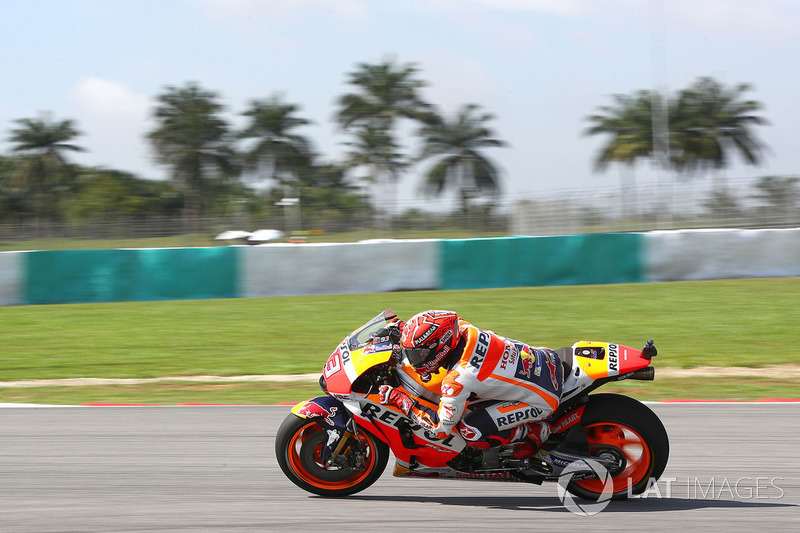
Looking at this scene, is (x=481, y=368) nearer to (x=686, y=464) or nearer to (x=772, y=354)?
(x=686, y=464)

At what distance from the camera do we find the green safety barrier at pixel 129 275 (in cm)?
1636

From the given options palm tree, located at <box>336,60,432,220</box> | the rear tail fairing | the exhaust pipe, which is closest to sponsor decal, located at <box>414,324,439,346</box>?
the rear tail fairing

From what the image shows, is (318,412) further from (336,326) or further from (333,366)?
(336,326)

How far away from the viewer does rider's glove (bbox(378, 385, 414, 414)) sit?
5137 mm

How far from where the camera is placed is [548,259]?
17719mm

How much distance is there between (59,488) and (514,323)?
29.0 ft

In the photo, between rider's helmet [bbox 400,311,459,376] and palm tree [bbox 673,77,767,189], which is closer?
rider's helmet [bbox 400,311,459,376]

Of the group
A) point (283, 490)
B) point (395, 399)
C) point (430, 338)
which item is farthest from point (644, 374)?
point (283, 490)

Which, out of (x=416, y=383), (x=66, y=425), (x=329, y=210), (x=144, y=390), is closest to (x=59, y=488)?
(x=66, y=425)

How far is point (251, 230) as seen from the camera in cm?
2133

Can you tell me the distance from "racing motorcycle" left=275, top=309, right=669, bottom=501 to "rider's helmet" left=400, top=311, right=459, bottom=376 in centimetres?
19

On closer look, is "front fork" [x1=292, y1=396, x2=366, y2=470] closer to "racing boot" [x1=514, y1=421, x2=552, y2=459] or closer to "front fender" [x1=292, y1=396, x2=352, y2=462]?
"front fender" [x1=292, y1=396, x2=352, y2=462]
